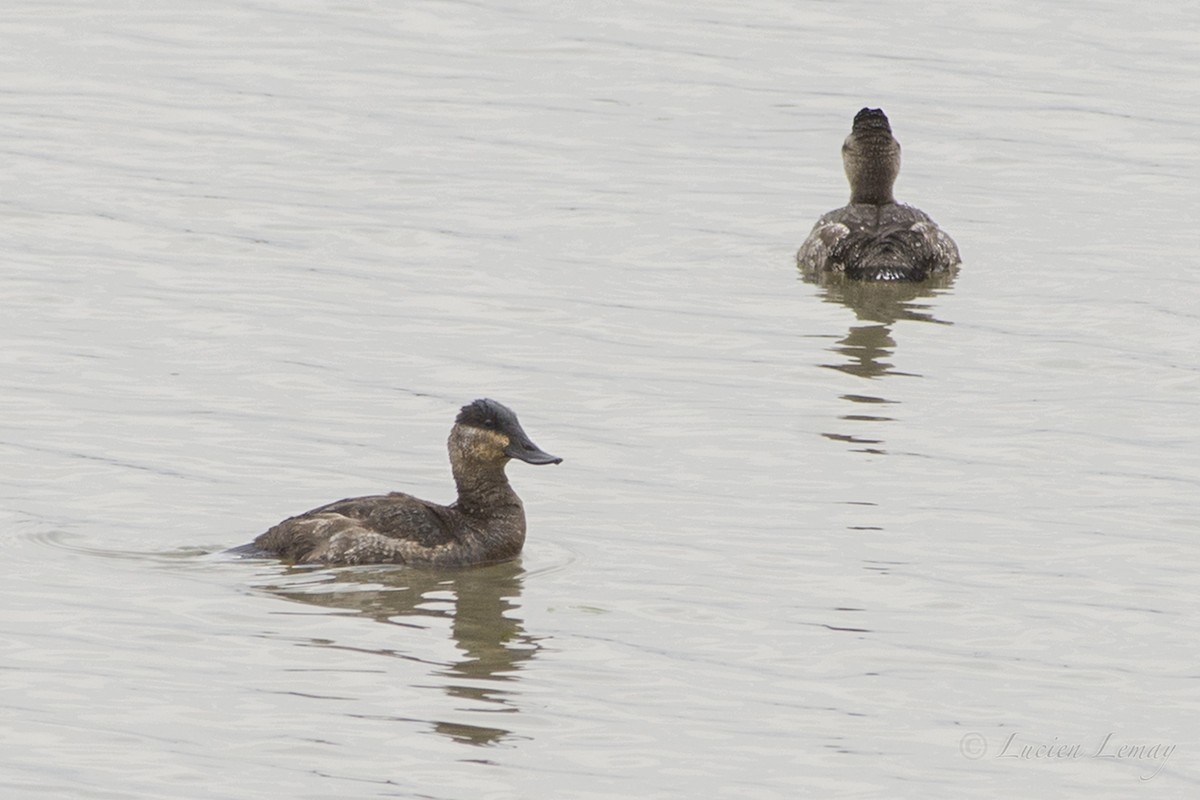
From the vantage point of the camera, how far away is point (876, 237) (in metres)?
20.2

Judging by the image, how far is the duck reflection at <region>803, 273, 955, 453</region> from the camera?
51.4 ft

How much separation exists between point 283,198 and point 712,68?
784 centimetres

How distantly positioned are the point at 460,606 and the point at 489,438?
1235mm

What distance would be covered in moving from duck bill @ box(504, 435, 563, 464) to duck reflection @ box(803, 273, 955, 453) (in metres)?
2.58

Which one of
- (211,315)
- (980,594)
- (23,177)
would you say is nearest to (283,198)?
(23,177)

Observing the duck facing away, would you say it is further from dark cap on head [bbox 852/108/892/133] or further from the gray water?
dark cap on head [bbox 852/108/892/133]

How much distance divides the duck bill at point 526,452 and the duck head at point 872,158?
8.42 meters

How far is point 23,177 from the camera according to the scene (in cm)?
2203

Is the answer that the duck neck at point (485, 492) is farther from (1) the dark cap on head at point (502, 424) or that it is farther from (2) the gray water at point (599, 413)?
(2) the gray water at point (599, 413)

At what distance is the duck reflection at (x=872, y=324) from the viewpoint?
51.4 ft

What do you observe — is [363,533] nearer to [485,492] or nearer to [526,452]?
[485,492]

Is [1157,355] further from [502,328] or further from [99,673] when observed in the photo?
[99,673]

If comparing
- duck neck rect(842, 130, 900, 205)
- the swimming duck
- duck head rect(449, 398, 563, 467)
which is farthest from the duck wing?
duck neck rect(842, 130, 900, 205)

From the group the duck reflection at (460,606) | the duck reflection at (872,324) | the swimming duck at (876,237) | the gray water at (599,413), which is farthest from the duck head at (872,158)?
the duck reflection at (460,606)
